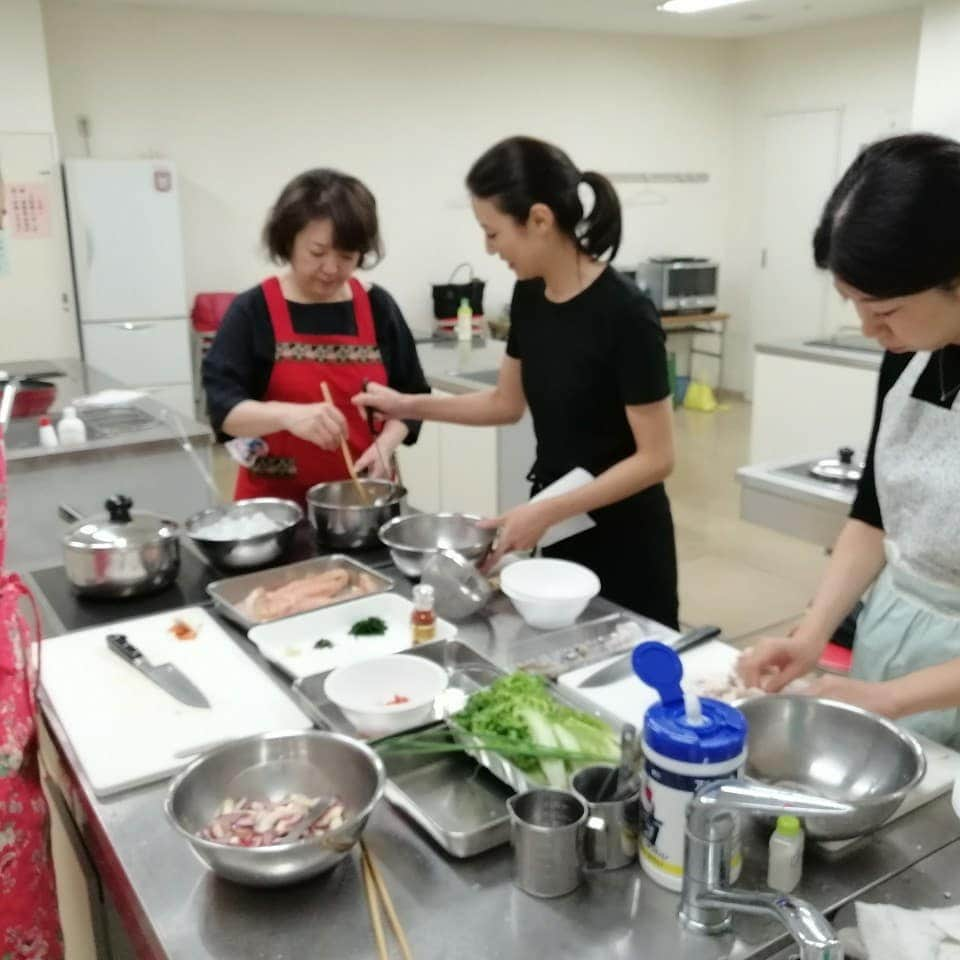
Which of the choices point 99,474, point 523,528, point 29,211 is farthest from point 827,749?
point 29,211

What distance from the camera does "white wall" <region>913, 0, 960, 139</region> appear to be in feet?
17.9

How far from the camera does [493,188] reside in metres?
1.82

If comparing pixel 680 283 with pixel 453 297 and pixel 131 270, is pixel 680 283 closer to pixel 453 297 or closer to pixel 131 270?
pixel 453 297

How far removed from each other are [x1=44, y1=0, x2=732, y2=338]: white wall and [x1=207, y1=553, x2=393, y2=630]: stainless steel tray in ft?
15.6

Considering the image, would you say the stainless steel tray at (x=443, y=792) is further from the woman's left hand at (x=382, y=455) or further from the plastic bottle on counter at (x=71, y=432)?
the plastic bottle on counter at (x=71, y=432)

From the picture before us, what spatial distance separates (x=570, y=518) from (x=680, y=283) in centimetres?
570

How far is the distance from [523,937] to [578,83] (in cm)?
704

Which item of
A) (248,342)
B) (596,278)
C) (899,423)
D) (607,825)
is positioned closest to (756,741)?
(607,825)

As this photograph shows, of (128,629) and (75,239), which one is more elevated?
(75,239)

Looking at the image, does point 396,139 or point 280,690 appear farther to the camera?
point 396,139

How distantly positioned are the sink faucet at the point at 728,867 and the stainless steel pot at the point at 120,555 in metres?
1.14

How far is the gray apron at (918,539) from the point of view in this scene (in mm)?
1389

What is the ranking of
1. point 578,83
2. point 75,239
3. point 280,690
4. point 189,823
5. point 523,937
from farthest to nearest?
point 578,83, point 75,239, point 280,690, point 189,823, point 523,937

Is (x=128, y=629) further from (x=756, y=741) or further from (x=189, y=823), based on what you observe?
(x=756, y=741)
